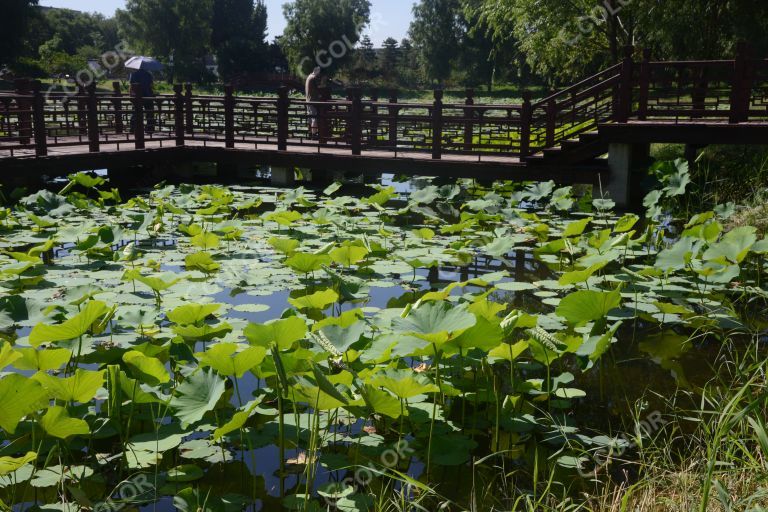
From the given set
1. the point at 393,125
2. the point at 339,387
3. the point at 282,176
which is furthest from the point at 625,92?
the point at 339,387

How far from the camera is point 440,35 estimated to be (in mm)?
49688

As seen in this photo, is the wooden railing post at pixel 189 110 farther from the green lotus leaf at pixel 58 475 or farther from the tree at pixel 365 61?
the tree at pixel 365 61

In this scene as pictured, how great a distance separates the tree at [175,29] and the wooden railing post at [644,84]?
41092 millimetres

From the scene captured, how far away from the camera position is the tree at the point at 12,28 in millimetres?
32562

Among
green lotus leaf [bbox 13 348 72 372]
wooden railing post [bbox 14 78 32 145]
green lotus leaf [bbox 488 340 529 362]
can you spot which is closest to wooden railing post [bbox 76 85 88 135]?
wooden railing post [bbox 14 78 32 145]

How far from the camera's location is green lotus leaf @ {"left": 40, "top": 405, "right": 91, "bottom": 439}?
259 centimetres

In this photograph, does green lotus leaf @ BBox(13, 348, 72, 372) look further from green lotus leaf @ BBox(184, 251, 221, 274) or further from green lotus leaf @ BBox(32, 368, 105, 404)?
green lotus leaf @ BBox(184, 251, 221, 274)

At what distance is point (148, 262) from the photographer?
6.26 meters

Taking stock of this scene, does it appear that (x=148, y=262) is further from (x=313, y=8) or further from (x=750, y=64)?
(x=313, y=8)

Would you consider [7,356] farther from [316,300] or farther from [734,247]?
[734,247]

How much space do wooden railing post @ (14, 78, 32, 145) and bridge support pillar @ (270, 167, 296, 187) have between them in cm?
347

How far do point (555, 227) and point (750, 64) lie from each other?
3.37m

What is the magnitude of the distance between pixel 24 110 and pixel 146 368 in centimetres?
806

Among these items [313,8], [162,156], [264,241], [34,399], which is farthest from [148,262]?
[313,8]
